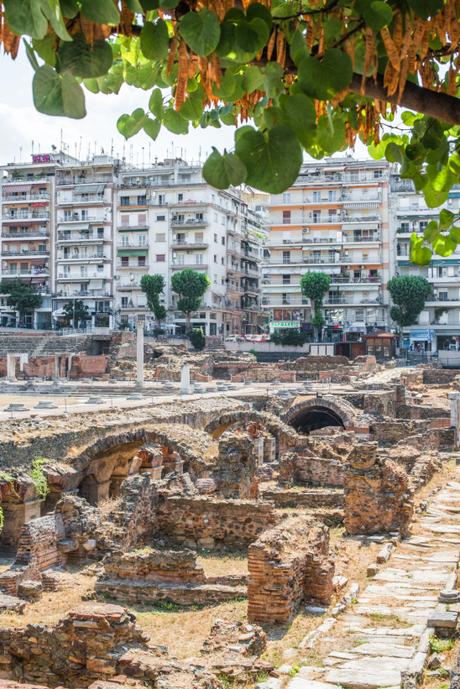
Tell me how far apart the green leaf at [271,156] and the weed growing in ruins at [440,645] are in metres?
7.31

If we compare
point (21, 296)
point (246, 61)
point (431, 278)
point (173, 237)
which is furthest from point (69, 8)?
point (21, 296)

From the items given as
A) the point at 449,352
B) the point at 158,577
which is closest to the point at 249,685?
the point at 158,577

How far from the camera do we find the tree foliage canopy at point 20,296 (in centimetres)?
7338

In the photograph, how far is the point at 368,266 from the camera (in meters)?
69.9

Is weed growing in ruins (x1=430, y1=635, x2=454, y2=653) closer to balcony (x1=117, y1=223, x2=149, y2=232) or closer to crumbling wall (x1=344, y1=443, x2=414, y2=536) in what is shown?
crumbling wall (x1=344, y1=443, x2=414, y2=536)

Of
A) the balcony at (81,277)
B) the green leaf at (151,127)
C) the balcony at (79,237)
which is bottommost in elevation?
the green leaf at (151,127)

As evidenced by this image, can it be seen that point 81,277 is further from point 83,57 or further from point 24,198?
point 83,57

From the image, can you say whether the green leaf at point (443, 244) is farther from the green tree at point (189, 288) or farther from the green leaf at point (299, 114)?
the green tree at point (189, 288)

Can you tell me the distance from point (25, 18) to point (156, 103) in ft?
4.06

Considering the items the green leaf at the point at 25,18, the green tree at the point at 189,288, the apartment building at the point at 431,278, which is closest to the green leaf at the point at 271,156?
the green leaf at the point at 25,18

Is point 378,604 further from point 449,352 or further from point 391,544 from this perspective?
point 449,352

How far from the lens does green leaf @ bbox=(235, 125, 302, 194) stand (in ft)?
8.86

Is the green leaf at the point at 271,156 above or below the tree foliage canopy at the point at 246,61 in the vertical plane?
below

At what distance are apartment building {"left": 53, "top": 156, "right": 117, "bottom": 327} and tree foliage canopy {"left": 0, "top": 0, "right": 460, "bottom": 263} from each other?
236 feet
